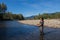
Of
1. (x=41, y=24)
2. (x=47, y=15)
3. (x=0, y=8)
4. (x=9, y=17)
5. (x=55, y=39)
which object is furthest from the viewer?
(x=9, y=17)

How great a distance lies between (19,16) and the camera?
111 meters

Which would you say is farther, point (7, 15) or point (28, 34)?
point (7, 15)

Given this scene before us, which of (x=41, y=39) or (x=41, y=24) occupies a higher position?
(x=41, y=24)

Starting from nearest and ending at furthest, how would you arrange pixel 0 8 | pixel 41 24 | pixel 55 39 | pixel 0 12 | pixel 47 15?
pixel 55 39
pixel 41 24
pixel 47 15
pixel 0 12
pixel 0 8

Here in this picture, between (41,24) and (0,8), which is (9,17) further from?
(41,24)

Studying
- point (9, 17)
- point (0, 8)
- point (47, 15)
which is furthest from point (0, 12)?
point (47, 15)

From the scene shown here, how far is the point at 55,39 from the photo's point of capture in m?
14.5

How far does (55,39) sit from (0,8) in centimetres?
8866

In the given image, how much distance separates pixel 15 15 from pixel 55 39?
9853 centimetres

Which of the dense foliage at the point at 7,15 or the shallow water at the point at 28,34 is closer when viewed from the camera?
the shallow water at the point at 28,34

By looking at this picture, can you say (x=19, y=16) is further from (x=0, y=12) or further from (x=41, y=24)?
(x=41, y=24)

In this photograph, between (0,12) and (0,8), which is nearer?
(0,12)

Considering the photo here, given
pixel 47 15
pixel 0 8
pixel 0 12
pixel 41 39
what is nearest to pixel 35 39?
pixel 41 39

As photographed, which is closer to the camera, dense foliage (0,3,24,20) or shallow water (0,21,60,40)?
shallow water (0,21,60,40)
